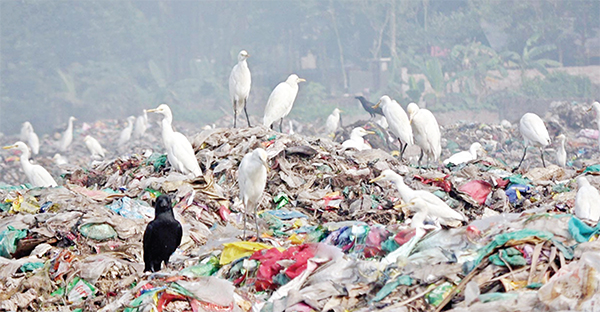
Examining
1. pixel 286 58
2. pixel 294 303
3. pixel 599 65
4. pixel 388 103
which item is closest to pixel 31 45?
pixel 286 58

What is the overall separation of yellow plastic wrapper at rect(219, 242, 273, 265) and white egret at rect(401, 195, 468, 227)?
3.49 feet

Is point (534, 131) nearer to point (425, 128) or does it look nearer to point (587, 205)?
point (425, 128)

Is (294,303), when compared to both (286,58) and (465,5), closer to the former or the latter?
(465,5)

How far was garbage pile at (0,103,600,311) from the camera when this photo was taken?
3.71 metres

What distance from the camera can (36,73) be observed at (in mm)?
34750

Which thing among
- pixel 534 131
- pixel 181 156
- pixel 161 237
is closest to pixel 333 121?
pixel 534 131

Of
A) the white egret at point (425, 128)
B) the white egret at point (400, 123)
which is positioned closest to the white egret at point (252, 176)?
the white egret at point (400, 123)


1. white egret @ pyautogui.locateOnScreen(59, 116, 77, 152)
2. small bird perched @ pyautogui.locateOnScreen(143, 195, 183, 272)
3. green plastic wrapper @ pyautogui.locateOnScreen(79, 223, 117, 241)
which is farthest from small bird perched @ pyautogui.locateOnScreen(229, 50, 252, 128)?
white egret @ pyautogui.locateOnScreen(59, 116, 77, 152)

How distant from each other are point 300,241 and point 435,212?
3.17ft

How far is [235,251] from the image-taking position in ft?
15.7

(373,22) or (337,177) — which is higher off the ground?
(337,177)

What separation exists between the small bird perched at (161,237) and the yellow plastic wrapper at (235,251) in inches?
12.3

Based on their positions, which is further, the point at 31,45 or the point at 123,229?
the point at 31,45

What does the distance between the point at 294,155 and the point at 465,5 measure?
80.2 ft
